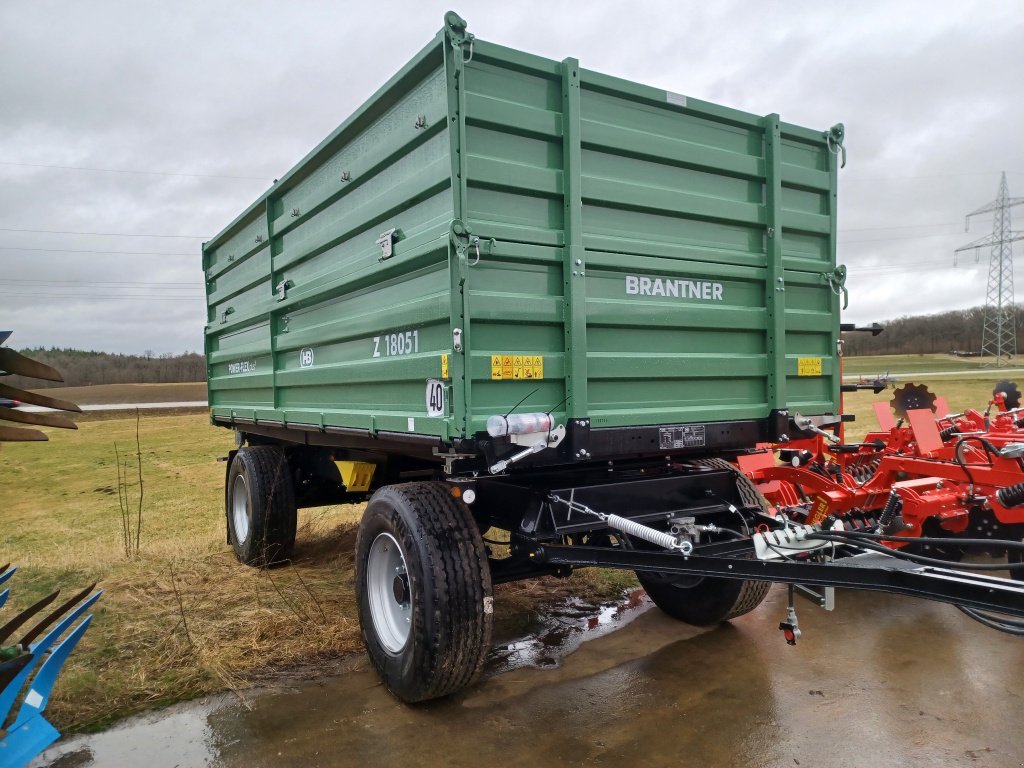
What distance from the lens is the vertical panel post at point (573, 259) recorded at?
328 cm

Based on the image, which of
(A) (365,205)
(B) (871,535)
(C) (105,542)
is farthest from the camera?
(C) (105,542)

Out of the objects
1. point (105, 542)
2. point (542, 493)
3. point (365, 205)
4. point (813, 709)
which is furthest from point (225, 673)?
point (105, 542)

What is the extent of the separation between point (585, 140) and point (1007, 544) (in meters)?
2.38

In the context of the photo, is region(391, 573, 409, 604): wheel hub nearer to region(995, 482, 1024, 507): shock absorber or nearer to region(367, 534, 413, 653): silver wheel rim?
region(367, 534, 413, 653): silver wheel rim

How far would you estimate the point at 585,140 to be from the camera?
11.1ft

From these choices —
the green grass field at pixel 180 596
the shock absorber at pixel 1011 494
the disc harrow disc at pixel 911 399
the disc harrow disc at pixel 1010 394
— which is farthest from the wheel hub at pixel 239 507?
the disc harrow disc at pixel 1010 394

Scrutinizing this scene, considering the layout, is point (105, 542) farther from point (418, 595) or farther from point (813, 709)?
point (813, 709)

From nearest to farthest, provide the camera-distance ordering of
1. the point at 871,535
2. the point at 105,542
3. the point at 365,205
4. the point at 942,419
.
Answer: the point at 871,535 < the point at 365,205 < the point at 942,419 < the point at 105,542

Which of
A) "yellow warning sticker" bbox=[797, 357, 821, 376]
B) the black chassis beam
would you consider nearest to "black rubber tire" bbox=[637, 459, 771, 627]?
"yellow warning sticker" bbox=[797, 357, 821, 376]

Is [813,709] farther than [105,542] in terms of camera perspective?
No

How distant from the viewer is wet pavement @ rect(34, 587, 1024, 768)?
9.98 ft

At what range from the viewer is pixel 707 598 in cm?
439

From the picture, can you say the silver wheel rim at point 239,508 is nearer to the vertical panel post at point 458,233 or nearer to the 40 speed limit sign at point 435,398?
the 40 speed limit sign at point 435,398

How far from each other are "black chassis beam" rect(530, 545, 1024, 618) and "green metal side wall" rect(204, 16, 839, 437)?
660mm
